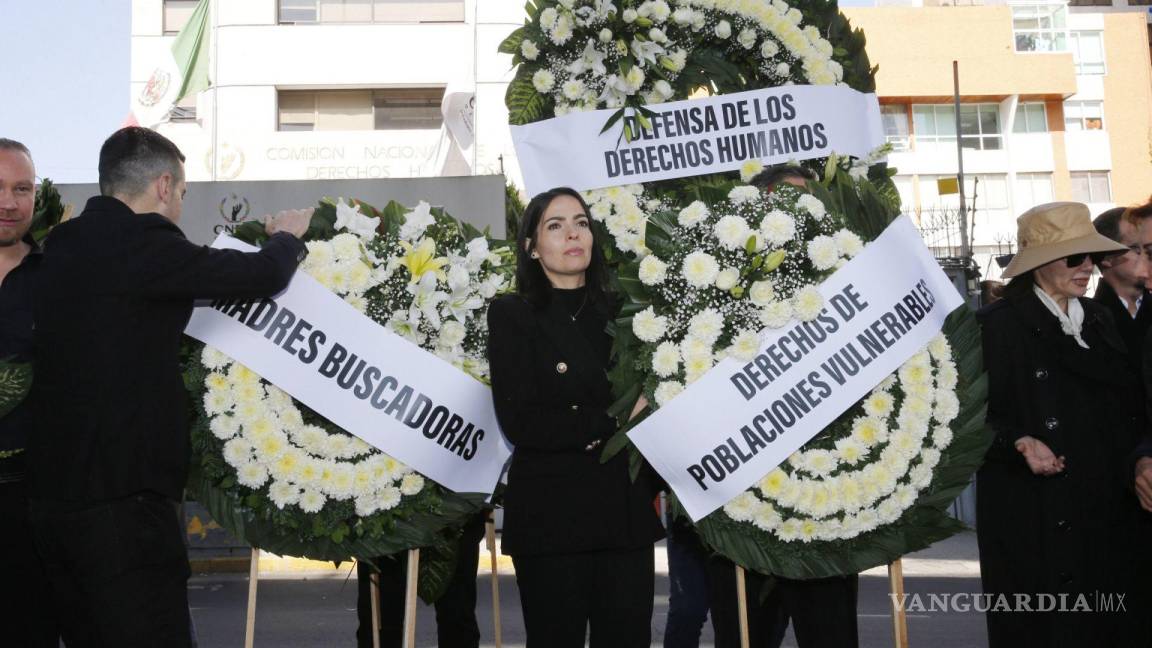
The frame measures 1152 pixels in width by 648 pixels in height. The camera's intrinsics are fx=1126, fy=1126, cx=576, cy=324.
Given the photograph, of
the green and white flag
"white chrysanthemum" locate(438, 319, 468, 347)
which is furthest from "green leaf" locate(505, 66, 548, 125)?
the green and white flag

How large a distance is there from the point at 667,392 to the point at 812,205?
0.82 m

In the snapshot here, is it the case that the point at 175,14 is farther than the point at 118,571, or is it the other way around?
the point at 175,14

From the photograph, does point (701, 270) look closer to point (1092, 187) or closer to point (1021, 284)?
point (1021, 284)

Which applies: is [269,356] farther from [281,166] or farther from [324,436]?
[281,166]

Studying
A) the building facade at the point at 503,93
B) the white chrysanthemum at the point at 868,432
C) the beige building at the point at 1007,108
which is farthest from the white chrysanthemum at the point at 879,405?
the beige building at the point at 1007,108

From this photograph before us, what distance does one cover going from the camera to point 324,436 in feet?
13.5

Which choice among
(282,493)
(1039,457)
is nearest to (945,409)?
(1039,457)

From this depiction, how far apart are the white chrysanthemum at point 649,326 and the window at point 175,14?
31352 millimetres

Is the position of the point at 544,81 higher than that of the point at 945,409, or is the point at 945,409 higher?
the point at 544,81

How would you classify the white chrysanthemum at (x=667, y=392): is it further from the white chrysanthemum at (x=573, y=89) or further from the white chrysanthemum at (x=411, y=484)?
the white chrysanthemum at (x=573, y=89)

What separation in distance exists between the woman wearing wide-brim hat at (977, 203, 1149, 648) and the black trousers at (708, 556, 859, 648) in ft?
2.75

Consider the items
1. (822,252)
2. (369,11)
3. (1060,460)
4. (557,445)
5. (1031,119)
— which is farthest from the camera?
(1031,119)

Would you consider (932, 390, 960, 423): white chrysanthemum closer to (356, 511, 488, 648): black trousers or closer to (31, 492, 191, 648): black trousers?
(356, 511, 488, 648): black trousers

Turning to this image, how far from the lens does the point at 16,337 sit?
13.5 ft
